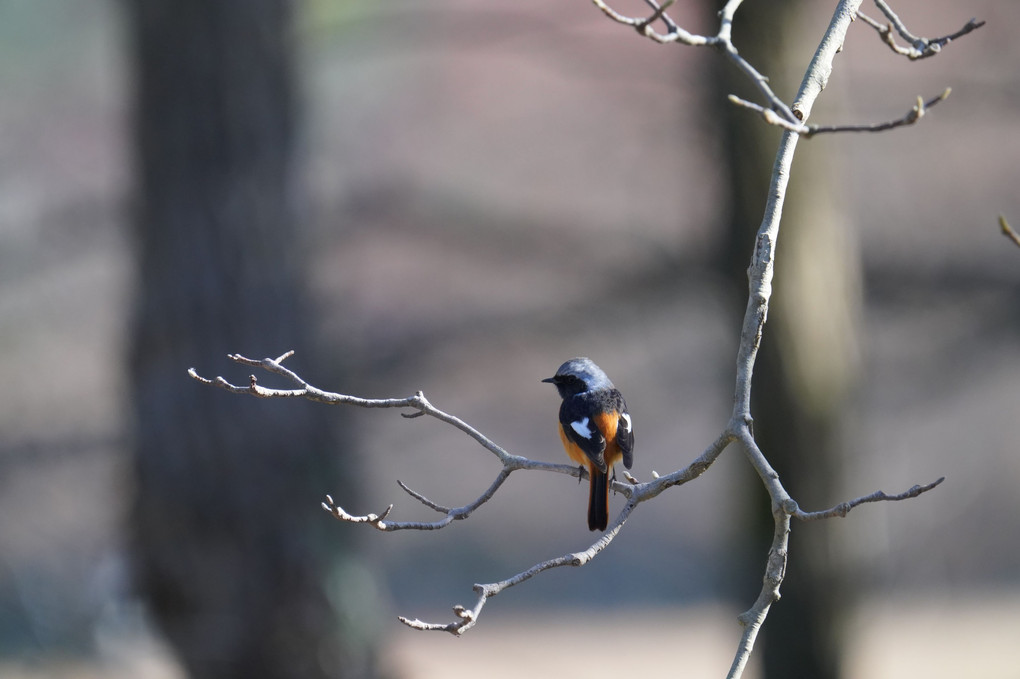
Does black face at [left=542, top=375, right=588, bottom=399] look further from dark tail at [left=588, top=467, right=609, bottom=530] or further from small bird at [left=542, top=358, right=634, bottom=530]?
dark tail at [left=588, top=467, right=609, bottom=530]

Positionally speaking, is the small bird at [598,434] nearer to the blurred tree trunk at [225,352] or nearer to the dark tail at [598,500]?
the dark tail at [598,500]

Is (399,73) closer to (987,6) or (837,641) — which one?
(987,6)

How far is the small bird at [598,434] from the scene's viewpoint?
9.04 feet

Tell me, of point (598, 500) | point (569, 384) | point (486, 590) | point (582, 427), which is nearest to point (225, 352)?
point (569, 384)

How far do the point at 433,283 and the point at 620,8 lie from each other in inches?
129

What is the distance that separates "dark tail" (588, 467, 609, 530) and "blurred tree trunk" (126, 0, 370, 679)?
281 cm

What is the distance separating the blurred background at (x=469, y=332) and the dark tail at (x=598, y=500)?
9.31ft

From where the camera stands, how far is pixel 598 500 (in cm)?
275

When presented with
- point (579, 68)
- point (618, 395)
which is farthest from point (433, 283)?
point (618, 395)

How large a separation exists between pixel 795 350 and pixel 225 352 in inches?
117

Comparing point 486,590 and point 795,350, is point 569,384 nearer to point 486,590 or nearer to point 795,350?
point 486,590

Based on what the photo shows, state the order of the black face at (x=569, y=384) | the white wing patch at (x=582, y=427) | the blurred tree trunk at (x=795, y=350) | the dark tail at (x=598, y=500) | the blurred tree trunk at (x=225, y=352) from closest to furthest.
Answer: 1. the dark tail at (x=598, y=500)
2. the white wing patch at (x=582, y=427)
3. the black face at (x=569, y=384)
4. the blurred tree trunk at (x=225, y=352)
5. the blurred tree trunk at (x=795, y=350)

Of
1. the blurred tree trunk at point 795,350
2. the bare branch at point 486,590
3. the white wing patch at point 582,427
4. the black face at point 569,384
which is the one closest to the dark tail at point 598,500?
the white wing patch at point 582,427

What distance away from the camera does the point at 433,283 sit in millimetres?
10188
